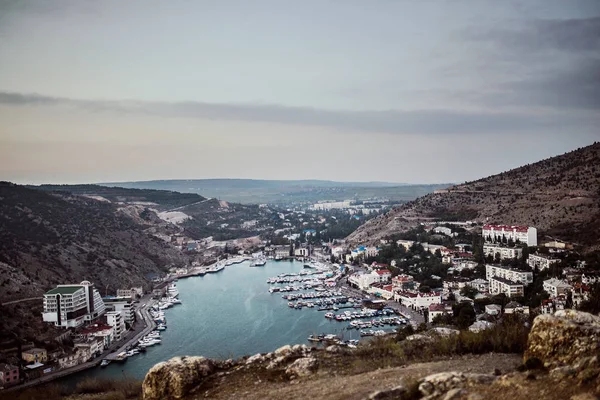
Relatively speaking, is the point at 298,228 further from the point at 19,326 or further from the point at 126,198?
the point at 19,326

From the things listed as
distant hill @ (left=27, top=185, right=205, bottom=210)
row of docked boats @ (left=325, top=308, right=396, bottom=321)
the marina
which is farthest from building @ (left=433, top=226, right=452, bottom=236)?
distant hill @ (left=27, top=185, right=205, bottom=210)

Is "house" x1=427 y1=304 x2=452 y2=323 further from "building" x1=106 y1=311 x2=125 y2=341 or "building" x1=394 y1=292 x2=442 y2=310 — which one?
"building" x1=106 y1=311 x2=125 y2=341

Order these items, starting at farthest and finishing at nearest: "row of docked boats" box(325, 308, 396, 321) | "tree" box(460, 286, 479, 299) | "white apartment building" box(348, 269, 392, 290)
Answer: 1. "white apartment building" box(348, 269, 392, 290)
2. "tree" box(460, 286, 479, 299)
3. "row of docked boats" box(325, 308, 396, 321)

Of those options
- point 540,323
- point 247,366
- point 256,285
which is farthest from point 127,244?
point 540,323

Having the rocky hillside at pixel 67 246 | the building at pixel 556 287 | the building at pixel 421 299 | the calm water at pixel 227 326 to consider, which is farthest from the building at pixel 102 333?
the building at pixel 556 287

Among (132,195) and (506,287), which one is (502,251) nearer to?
(506,287)

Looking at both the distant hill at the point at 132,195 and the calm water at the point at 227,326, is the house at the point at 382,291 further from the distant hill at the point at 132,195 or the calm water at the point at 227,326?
the distant hill at the point at 132,195
